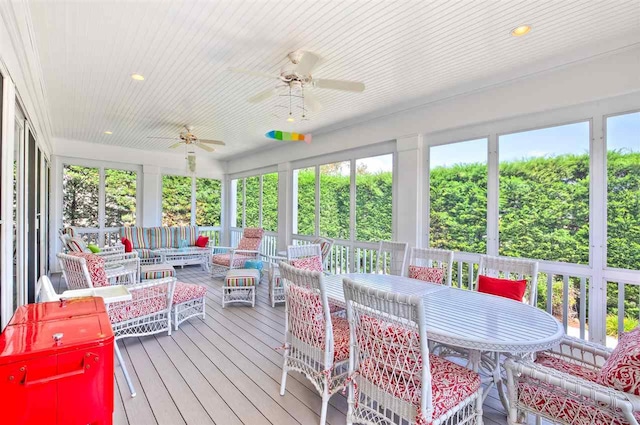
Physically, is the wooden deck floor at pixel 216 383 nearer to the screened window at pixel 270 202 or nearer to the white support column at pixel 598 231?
the white support column at pixel 598 231

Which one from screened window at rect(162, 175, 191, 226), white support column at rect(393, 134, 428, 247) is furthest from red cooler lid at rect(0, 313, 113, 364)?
screened window at rect(162, 175, 191, 226)

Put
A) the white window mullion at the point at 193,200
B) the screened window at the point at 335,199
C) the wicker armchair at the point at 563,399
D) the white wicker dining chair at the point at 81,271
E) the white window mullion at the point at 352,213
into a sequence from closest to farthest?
the wicker armchair at the point at 563,399, the white wicker dining chair at the point at 81,271, the white window mullion at the point at 352,213, the screened window at the point at 335,199, the white window mullion at the point at 193,200

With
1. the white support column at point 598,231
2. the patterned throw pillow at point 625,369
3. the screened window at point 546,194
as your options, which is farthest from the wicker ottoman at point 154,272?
the white support column at point 598,231

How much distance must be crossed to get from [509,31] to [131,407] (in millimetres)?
4199

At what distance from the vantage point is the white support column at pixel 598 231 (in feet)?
9.85

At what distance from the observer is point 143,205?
26.4 feet

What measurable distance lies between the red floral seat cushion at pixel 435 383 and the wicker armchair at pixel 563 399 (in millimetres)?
228

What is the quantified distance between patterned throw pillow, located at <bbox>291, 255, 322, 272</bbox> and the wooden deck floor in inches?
35.6

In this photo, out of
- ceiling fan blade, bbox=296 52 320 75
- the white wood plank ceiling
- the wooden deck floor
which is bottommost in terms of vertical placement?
the wooden deck floor

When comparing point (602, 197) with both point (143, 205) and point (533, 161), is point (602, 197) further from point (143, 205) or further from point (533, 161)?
point (143, 205)

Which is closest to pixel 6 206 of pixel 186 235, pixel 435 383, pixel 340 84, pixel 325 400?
pixel 325 400

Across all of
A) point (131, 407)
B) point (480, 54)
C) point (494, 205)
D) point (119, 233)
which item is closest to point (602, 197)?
point (494, 205)

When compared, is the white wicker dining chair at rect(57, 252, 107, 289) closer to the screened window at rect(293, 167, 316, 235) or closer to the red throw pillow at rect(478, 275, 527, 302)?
the red throw pillow at rect(478, 275, 527, 302)

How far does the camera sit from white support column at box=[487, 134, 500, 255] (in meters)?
3.78
